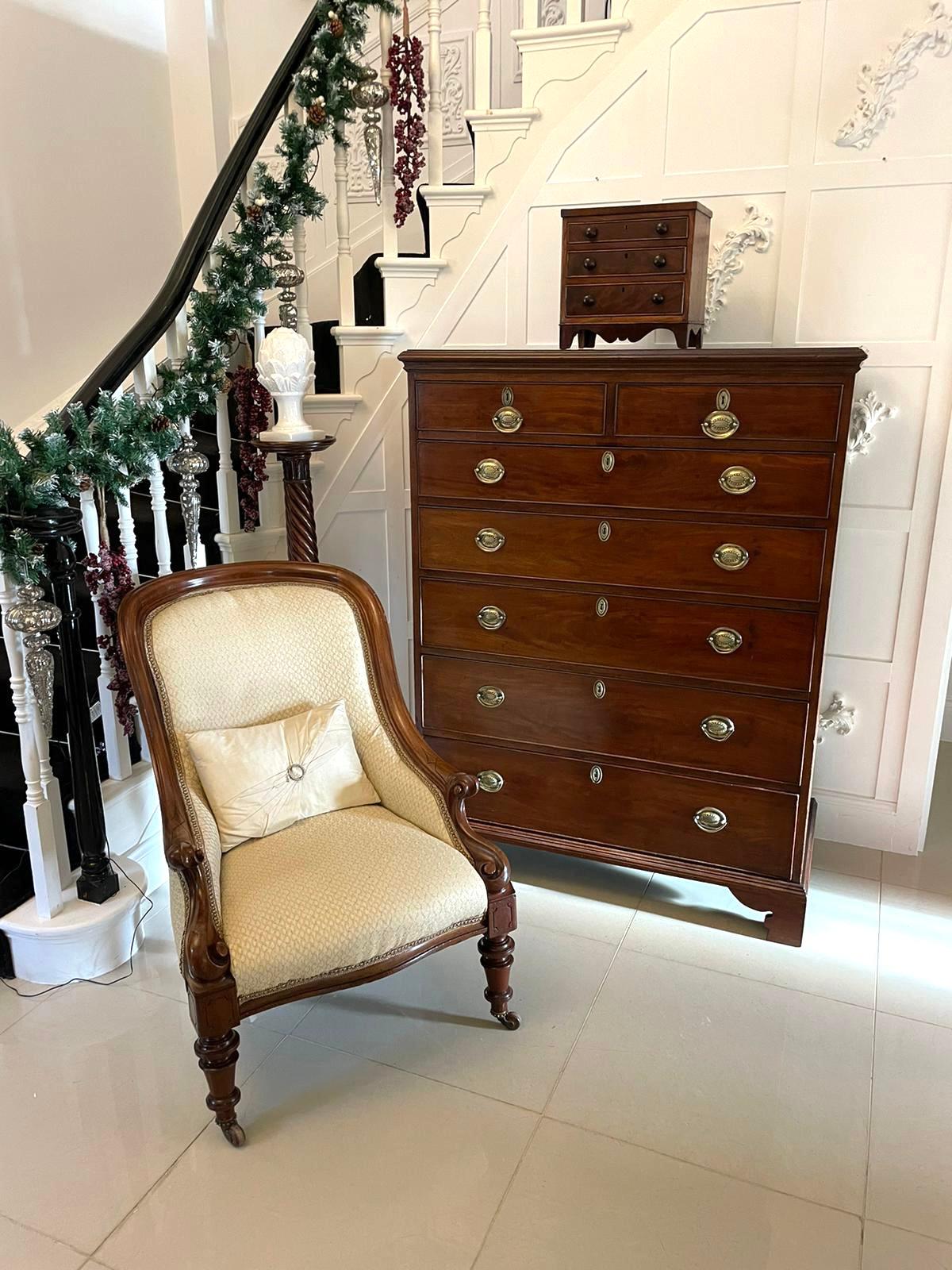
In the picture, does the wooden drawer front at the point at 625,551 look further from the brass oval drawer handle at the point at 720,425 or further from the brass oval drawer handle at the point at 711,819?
the brass oval drawer handle at the point at 711,819

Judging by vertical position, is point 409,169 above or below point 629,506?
above

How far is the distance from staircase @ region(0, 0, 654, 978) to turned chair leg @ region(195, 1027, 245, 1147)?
0.71m

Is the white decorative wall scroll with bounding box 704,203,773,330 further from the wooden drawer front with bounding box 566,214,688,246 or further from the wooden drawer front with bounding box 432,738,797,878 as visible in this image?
the wooden drawer front with bounding box 432,738,797,878

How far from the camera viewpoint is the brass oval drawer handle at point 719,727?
2.30m

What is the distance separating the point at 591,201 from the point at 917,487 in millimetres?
1251

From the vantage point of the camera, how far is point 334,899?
180 centimetres

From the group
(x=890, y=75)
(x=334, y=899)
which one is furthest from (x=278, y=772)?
(x=890, y=75)

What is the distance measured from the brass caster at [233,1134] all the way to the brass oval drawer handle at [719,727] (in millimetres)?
1392

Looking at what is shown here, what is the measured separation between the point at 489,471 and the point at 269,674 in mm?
774

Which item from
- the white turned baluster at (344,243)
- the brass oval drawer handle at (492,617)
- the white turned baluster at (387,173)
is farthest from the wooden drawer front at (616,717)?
the white turned baluster at (387,173)

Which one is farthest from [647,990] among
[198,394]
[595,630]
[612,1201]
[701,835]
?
[198,394]

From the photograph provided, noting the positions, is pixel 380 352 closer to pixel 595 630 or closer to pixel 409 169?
pixel 409 169

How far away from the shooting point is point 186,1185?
169cm

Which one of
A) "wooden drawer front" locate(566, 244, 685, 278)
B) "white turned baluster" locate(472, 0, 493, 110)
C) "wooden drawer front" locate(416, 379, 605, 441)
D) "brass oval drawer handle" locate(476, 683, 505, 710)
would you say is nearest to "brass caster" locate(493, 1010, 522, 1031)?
"brass oval drawer handle" locate(476, 683, 505, 710)
